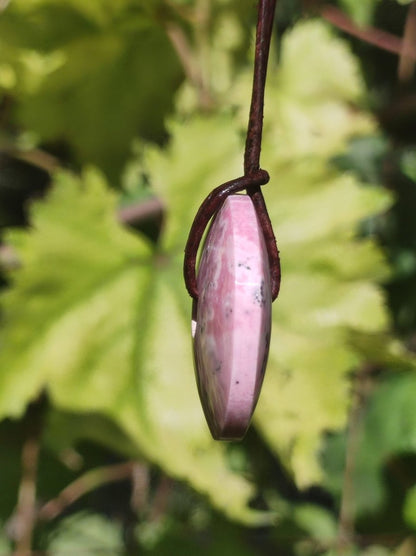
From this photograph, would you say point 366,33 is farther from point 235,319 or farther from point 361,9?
point 235,319

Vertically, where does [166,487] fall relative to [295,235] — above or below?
below

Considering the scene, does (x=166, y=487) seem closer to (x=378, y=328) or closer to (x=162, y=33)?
(x=378, y=328)

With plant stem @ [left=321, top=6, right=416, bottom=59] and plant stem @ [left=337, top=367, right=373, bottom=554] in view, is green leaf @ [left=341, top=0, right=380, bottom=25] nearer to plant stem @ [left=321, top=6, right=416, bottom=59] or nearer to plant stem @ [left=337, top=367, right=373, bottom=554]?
plant stem @ [left=321, top=6, right=416, bottom=59]

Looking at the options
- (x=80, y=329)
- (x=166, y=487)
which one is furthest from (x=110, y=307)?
(x=166, y=487)

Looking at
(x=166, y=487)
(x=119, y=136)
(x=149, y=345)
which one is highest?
(x=119, y=136)

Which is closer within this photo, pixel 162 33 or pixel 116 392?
pixel 116 392
